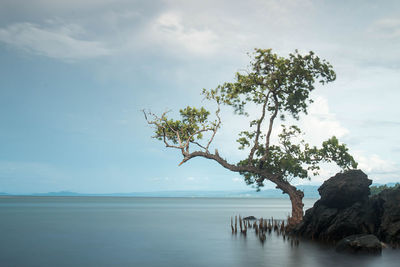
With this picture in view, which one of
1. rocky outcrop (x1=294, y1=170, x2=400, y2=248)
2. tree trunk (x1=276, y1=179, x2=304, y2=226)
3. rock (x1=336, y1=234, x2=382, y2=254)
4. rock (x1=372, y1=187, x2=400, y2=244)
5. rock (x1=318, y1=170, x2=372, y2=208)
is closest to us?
rock (x1=336, y1=234, x2=382, y2=254)

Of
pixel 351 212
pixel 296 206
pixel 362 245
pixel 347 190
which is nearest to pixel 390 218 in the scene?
pixel 351 212

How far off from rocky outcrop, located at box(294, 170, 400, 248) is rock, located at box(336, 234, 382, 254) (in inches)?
149

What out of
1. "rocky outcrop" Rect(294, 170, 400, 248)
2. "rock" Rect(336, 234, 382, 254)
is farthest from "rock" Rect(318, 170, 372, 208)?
"rock" Rect(336, 234, 382, 254)

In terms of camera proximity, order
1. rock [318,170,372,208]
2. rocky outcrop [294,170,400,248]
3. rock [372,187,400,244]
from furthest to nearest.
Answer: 1. rock [318,170,372,208]
2. rocky outcrop [294,170,400,248]
3. rock [372,187,400,244]

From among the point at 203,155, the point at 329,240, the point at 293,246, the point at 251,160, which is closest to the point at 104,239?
the point at 203,155

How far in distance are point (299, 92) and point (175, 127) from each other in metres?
14.1

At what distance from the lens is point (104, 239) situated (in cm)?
4022

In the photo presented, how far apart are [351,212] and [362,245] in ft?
20.1

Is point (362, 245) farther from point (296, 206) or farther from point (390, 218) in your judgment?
point (296, 206)

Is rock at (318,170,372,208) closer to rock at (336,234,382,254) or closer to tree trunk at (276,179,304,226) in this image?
tree trunk at (276,179,304,226)

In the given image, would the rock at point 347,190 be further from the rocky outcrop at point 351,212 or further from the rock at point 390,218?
the rock at point 390,218

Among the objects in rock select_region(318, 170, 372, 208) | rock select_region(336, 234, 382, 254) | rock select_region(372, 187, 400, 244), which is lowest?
rock select_region(336, 234, 382, 254)

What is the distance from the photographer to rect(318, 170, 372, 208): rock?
33250 mm

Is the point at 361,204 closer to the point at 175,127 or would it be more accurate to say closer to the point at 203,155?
the point at 203,155
